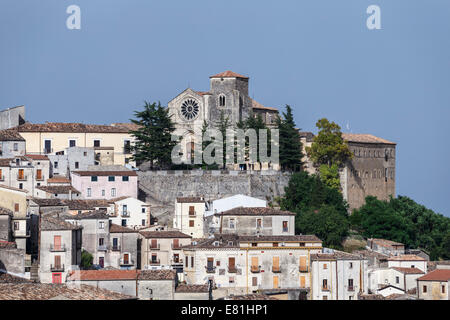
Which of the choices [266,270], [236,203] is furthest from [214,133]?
[266,270]

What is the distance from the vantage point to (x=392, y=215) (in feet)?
240

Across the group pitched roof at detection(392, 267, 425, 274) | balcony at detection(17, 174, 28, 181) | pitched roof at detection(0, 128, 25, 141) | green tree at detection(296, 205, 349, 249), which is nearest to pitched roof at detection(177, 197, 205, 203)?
green tree at detection(296, 205, 349, 249)

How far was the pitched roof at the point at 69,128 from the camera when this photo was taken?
72.1 m

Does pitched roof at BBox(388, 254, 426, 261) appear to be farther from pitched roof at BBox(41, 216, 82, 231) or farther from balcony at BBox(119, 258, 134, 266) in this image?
pitched roof at BBox(41, 216, 82, 231)

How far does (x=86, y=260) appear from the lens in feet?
186

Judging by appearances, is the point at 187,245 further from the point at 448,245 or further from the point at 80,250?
the point at 448,245

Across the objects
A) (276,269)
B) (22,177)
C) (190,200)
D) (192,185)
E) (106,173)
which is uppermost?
(106,173)

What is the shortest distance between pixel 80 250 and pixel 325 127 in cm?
2548

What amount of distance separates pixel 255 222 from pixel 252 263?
16.3ft

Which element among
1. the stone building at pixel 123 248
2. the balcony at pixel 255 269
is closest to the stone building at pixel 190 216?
the stone building at pixel 123 248

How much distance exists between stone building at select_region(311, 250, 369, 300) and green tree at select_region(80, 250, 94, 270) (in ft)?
39.6

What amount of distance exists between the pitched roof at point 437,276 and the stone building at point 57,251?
18.3m

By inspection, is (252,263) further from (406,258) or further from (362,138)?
(362,138)

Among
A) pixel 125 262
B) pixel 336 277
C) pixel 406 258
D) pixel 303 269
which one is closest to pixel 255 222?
pixel 303 269
